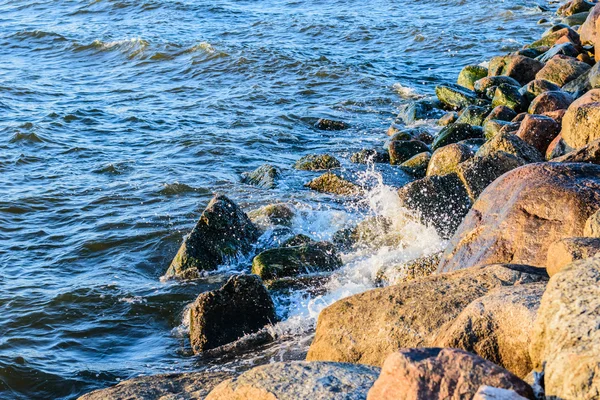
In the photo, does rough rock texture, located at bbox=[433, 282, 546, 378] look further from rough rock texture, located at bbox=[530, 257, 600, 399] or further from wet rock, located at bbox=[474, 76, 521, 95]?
wet rock, located at bbox=[474, 76, 521, 95]

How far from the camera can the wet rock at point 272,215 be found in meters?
9.30

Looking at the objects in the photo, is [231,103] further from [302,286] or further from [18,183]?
[302,286]

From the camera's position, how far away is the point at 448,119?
13.0 m

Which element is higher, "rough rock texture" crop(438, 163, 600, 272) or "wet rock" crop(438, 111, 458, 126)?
"rough rock texture" crop(438, 163, 600, 272)

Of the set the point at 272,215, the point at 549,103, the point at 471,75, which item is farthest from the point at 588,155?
the point at 471,75

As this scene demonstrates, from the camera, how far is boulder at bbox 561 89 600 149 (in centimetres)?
823

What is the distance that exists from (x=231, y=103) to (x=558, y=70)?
20.4 feet

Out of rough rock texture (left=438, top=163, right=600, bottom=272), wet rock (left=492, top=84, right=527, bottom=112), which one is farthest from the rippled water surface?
wet rock (left=492, top=84, right=527, bottom=112)

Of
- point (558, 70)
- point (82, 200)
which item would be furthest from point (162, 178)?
point (558, 70)

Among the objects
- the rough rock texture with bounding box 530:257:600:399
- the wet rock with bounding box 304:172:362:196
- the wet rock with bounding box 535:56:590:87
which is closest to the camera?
the rough rock texture with bounding box 530:257:600:399

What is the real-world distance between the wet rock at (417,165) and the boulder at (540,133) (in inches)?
57.3

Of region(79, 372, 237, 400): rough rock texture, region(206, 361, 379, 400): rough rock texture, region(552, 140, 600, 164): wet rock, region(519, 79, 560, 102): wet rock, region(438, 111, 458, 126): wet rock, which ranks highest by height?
region(552, 140, 600, 164): wet rock

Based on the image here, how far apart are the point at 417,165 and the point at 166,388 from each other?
6.54 meters

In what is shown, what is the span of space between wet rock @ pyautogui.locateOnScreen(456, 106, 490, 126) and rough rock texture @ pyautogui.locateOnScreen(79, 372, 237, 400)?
8.30 metres
